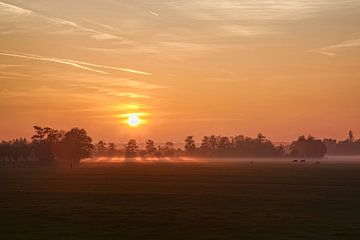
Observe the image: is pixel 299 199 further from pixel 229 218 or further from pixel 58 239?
pixel 58 239

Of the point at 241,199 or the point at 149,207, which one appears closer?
the point at 149,207

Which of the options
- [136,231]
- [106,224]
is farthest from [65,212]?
[136,231]

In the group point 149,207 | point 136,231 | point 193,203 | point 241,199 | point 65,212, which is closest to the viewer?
point 136,231

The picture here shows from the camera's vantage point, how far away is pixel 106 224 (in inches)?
1469

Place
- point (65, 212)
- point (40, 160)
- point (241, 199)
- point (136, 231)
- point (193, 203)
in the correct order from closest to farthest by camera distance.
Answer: point (136, 231) < point (65, 212) < point (193, 203) < point (241, 199) < point (40, 160)

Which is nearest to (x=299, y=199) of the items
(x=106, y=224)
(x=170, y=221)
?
(x=170, y=221)

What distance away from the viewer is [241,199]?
55125mm

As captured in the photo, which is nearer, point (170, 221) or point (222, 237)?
point (222, 237)

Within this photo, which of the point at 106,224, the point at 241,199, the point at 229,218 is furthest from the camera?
the point at 241,199

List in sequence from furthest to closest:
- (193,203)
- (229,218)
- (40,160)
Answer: (40,160) < (193,203) < (229,218)

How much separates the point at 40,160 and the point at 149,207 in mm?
156241

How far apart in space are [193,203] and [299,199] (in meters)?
11.9

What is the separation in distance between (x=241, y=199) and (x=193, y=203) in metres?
6.84

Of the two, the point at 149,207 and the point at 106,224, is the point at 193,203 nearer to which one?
the point at 149,207
